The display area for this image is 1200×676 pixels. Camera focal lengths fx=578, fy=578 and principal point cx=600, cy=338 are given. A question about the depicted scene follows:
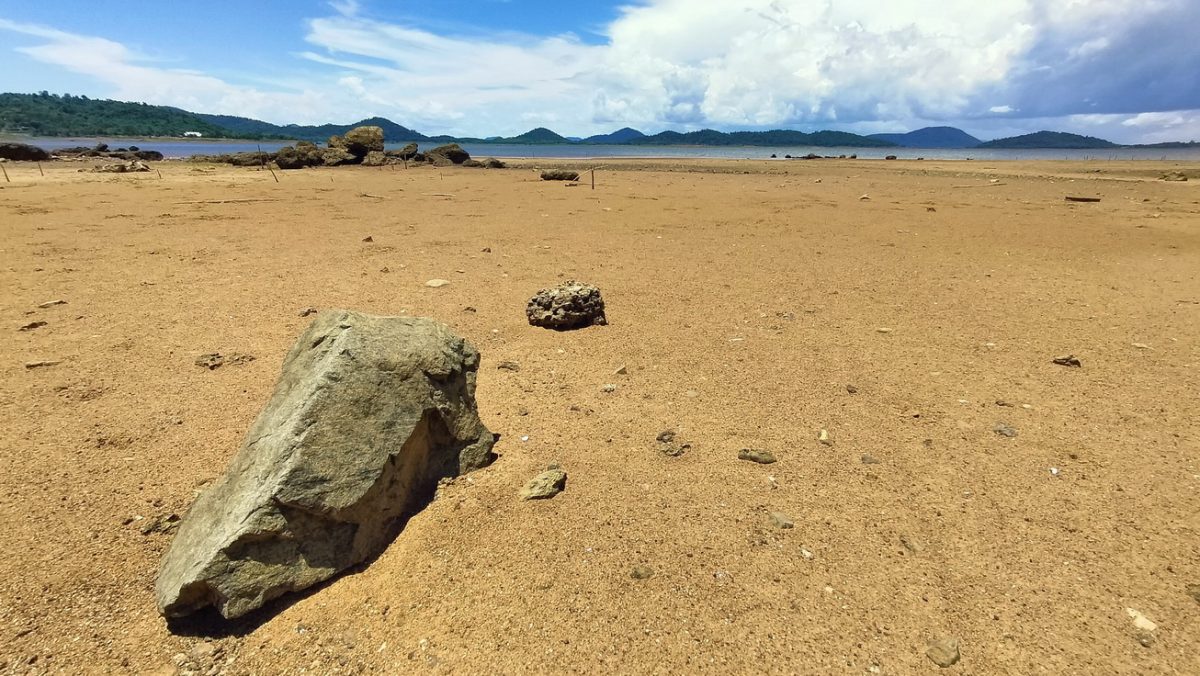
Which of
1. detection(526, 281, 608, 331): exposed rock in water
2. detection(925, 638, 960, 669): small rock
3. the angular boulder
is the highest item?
the angular boulder

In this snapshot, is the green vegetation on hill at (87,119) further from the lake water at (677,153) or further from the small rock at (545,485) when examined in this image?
the small rock at (545,485)

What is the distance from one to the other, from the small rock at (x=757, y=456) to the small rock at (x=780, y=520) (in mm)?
514

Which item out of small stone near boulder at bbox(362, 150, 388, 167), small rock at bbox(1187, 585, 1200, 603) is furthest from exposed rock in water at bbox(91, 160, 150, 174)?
small rock at bbox(1187, 585, 1200, 603)

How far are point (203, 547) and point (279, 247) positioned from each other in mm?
8458

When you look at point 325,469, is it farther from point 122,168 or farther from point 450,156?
point 450,156

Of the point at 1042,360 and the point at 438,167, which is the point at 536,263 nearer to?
the point at 1042,360

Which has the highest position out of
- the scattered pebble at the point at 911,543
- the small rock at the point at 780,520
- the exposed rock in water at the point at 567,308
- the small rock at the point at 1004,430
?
the exposed rock in water at the point at 567,308

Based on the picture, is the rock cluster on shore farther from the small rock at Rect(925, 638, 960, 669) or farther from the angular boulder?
the small rock at Rect(925, 638, 960, 669)

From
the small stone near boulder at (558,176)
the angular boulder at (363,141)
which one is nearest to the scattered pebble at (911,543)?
the small stone near boulder at (558,176)

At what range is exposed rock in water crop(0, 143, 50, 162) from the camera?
33.0 metres

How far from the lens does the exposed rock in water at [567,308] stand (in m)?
5.90

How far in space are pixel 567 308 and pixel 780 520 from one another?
3352mm

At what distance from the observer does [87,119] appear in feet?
436

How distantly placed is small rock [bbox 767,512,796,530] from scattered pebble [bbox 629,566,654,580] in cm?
75
